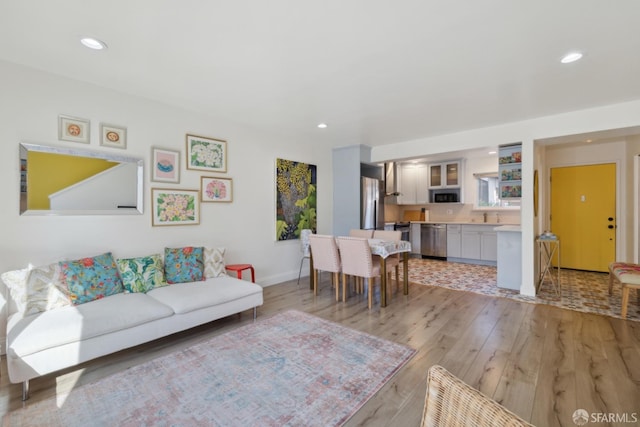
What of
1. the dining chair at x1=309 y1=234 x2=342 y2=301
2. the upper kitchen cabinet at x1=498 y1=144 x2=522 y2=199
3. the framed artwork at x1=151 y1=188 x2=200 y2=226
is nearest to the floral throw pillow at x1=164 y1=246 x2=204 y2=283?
the framed artwork at x1=151 y1=188 x2=200 y2=226

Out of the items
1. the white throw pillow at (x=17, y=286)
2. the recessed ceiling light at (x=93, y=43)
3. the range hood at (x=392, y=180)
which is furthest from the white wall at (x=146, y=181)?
the range hood at (x=392, y=180)

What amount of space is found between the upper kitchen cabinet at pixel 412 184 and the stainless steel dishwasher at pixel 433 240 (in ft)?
2.27

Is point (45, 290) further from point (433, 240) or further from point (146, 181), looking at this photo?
point (433, 240)

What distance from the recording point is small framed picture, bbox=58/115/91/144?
2.73m

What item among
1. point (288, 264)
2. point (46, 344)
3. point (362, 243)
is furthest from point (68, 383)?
point (288, 264)

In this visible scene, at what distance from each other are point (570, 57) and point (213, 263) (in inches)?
156

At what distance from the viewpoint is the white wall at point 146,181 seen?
2.51m

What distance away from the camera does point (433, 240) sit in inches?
273

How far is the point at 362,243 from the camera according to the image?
11.5 feet

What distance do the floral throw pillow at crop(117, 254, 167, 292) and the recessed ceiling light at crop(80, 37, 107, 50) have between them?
6.27 ft

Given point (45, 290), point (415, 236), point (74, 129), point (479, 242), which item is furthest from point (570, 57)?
point (415, 236)

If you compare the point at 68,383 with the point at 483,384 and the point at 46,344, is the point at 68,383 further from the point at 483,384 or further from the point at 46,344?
the point at 483,384

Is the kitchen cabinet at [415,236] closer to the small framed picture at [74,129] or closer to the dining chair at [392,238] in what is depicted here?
the dining chair at [392,238]

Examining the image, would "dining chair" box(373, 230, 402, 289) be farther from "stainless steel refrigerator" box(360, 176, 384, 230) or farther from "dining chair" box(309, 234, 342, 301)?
"stainless steel refrigerator" box(360, 176, 384, 230)
